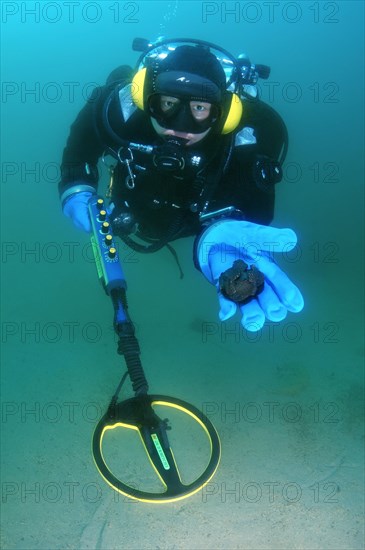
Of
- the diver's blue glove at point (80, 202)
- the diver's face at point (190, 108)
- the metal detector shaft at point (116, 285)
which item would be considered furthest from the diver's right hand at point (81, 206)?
the diver's face at point (190, 108)

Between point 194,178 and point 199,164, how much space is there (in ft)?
0.54

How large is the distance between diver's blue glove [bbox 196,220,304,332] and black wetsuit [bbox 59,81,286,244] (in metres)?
0.34

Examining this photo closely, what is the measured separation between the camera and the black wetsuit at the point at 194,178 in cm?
288

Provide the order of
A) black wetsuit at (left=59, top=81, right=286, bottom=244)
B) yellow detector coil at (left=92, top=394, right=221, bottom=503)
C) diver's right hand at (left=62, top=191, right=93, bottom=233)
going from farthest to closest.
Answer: diver's right hand at (left=62, top=191, right=93, bottom=233) → black wetsuit at (left=59, top=81, right=286, bottom=244) → yellow detector coil at (left=92, top=394, right=221, bottom=503)

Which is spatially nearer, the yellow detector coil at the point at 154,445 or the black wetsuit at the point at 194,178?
the yellow detector coil at the point at 154,445

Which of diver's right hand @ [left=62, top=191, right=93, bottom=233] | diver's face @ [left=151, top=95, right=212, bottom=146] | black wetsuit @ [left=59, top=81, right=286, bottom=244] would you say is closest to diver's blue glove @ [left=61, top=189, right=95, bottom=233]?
diver's right hand @ [left=62, top=191, right=93, bottom=233]

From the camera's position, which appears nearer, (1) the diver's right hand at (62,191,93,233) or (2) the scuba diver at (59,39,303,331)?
(2) the scuba diver at (59,39,303,331)

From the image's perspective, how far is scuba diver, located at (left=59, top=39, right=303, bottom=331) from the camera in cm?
230

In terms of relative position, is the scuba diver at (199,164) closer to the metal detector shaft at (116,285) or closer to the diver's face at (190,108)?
the diver's face at (190,108)

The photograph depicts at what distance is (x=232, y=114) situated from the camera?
267 cm

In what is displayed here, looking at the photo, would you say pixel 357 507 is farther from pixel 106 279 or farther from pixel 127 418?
pixel 106 279

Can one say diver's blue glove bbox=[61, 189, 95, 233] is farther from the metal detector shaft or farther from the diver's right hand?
the metal detector shaft

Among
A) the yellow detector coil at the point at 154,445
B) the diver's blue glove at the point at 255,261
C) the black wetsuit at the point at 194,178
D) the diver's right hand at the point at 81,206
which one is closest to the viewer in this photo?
the diver's blue glove at the point at 255,261

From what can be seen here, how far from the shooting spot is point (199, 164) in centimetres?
279
